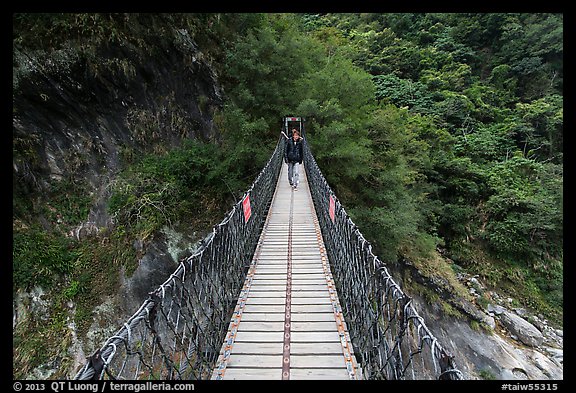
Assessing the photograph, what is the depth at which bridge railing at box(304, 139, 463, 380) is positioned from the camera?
130cm

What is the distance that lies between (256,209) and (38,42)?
5.22 meters

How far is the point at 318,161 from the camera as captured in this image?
7754mm

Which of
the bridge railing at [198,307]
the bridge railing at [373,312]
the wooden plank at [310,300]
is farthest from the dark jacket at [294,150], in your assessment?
the wooden plank at [310,300]

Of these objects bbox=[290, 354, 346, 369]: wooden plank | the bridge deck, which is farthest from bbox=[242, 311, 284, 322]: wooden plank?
bbox=[290, 354, 346, 369]: wooden plank

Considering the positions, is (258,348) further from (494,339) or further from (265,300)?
(494,339)

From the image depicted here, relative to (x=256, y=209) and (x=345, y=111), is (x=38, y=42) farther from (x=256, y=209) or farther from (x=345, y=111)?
(x=345, y=111)

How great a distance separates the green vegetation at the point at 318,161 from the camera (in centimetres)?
567

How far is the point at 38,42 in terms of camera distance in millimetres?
5406

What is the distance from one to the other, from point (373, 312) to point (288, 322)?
674mm

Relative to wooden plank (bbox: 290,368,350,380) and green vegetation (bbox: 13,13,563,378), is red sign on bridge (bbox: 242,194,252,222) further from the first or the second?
green vegetation (bbox: 13,13,563,378)

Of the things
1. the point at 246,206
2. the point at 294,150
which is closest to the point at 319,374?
the point at 246,206

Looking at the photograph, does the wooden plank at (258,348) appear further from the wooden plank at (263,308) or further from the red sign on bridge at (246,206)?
the red sign on bridge at (246,206)

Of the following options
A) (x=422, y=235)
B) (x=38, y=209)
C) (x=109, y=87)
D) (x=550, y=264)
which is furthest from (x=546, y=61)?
(x=38, y=209)

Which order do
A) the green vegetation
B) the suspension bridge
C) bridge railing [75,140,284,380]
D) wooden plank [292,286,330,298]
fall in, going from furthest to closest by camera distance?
the green vegetation → wooden plank [292,286,330,298] → the suspension bridge → bridge railing [75,140,284,380]
